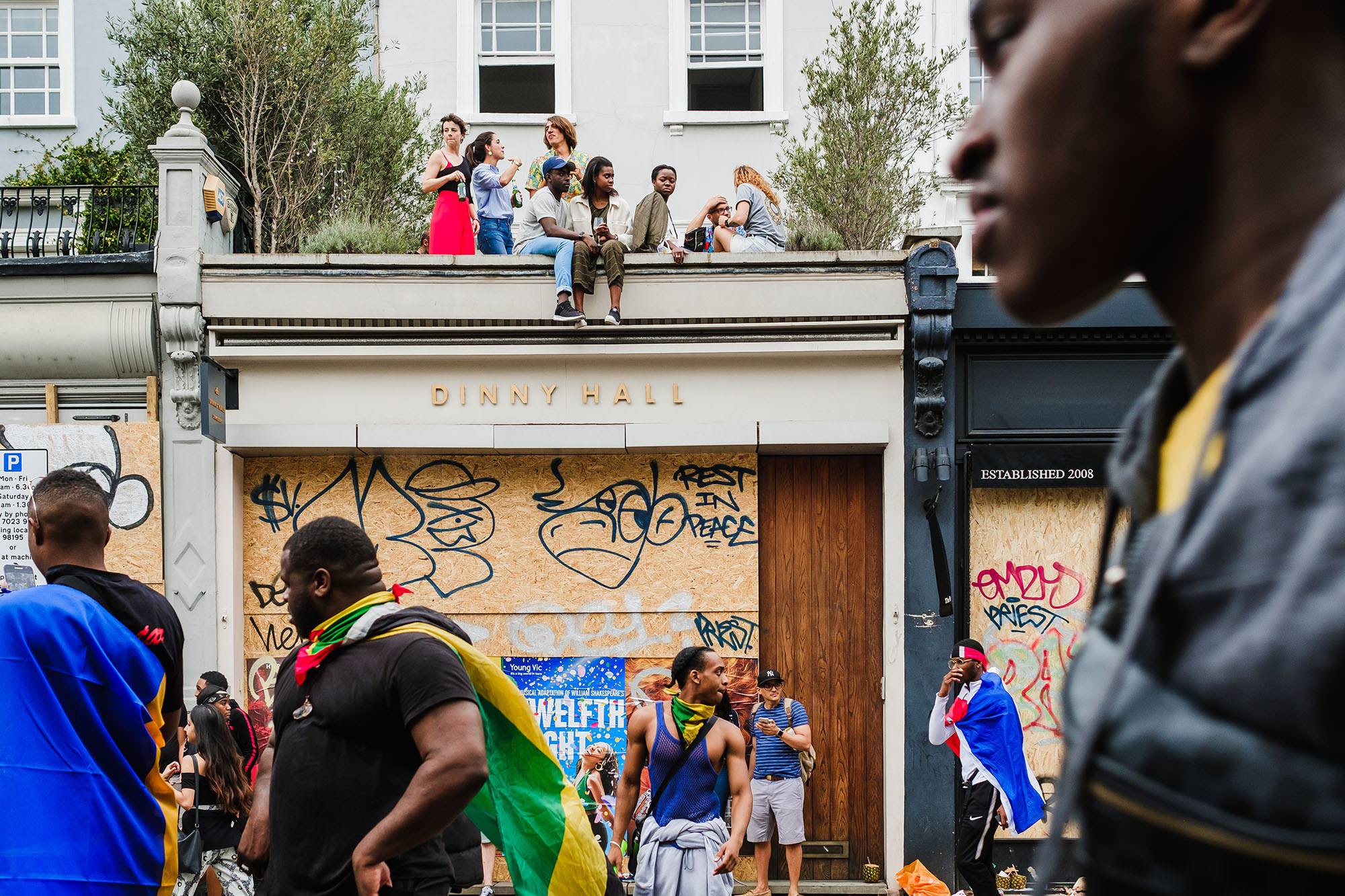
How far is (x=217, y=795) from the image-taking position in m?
8.34

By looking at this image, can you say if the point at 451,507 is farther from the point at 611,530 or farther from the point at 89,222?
the point at 89,222

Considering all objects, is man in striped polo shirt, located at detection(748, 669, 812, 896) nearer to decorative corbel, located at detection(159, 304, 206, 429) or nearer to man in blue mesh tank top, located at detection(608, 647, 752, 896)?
man in blue mesh tank top, located at detection(608, 647, 752, 896)

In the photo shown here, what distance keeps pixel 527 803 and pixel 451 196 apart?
874cm

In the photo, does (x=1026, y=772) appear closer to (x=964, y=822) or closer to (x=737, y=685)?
(x=964, y=822)

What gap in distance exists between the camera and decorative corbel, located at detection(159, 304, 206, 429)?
37.0 ft

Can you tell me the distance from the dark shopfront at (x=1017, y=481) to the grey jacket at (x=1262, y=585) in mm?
10454

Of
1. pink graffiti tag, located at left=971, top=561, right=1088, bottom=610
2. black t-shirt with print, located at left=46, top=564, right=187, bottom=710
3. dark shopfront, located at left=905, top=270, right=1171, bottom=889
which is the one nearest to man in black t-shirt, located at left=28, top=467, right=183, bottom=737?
black t-shirt with print, located at left=46, top=564, right=187, bottom=710

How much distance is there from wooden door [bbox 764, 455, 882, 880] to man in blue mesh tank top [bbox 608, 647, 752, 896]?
394 cm

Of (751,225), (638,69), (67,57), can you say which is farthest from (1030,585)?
(67,57)

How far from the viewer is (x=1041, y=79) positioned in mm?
1097

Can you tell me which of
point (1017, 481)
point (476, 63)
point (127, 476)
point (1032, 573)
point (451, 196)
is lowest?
point (1032, 573)

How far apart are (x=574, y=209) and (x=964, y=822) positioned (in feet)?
21.6

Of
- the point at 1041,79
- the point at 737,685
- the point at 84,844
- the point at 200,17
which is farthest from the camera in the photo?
the point at 200,17

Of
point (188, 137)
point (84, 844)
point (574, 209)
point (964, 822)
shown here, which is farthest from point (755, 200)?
point (84, 844)
